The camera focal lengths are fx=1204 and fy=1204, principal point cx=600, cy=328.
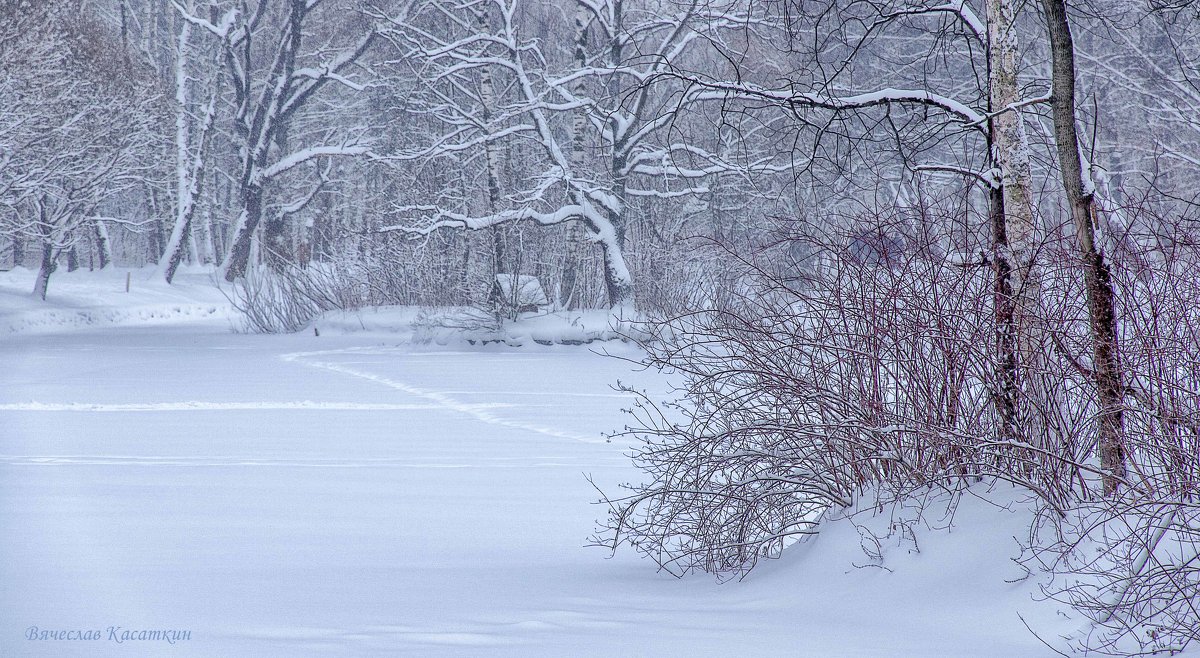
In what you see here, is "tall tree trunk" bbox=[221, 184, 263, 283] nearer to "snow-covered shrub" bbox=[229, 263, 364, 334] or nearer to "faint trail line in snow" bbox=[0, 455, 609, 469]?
"snow-covered shrub" bbox=[229, 263, 364, 334]

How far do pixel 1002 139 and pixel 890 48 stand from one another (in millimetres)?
21771

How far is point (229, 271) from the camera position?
37781mm

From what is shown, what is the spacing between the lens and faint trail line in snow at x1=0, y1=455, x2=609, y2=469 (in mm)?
9875

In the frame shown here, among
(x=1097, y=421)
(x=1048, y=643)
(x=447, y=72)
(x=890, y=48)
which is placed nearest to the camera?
(x=1048, y=643)

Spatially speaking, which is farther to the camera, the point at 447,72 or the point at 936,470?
the point at 447,72

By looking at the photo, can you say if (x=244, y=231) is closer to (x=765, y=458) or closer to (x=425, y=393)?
(x=425, y=393)

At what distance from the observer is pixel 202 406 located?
14102mm

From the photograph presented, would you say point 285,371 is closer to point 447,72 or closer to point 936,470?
point 447,72

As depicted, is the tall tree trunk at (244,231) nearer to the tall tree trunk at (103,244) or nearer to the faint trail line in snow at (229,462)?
the tall tree trunk at (103,244)

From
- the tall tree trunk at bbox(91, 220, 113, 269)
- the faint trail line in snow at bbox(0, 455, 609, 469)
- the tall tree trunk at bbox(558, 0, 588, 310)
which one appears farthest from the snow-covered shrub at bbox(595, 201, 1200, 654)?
the tall tree trunk at bbox(91, 220, 113, 269)

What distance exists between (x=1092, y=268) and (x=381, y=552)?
3.91 meters

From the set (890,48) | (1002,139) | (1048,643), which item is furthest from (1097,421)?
(890,48)

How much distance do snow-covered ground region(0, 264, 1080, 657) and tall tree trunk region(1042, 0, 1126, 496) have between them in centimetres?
47

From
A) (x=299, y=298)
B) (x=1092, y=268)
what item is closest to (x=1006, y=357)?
(x=1092, y=268)
